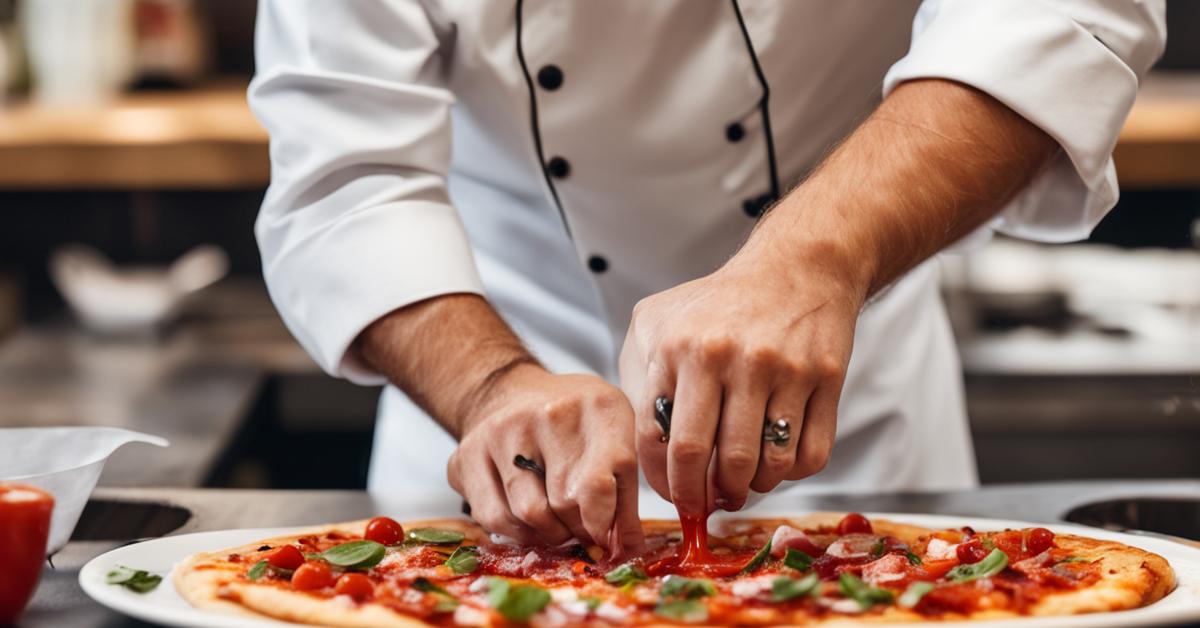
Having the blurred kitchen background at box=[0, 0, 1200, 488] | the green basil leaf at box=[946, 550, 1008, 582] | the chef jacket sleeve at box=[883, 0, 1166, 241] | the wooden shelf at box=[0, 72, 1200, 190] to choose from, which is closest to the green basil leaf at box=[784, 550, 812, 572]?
the green basil leaf at box=[946, 550, 1008, 582]

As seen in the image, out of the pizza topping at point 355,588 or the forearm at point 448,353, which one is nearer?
the pizza topping at point 355,588

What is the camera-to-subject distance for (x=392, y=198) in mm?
1419

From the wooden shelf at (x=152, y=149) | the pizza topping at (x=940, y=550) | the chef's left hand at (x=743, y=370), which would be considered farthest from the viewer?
the wooden shelf at (x=152, y=149)

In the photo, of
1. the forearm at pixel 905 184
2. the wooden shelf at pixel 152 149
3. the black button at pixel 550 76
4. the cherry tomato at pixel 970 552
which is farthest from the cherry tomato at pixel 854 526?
the wooden shelf at pixel 152 149

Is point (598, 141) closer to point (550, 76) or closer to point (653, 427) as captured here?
point (550, 76)

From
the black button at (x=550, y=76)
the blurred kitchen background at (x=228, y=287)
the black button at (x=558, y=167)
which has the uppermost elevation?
the black button at (x=550, y=76)

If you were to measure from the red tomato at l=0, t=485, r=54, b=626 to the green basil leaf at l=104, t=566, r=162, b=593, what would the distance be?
0.06m

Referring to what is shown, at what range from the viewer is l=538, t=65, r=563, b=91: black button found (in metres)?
1.52

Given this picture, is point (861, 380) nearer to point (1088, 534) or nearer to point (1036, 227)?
point (1036, 227)

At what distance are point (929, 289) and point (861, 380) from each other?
0.67ft

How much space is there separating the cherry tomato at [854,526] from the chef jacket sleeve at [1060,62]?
368 millimetres

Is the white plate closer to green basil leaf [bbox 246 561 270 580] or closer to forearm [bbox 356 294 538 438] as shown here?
green basil leaf [bbox 246 561 270 580]

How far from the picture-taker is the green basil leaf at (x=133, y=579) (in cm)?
104

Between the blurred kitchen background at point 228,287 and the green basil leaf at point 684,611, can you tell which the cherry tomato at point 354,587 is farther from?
the blurred kitchen background at point 228,287
